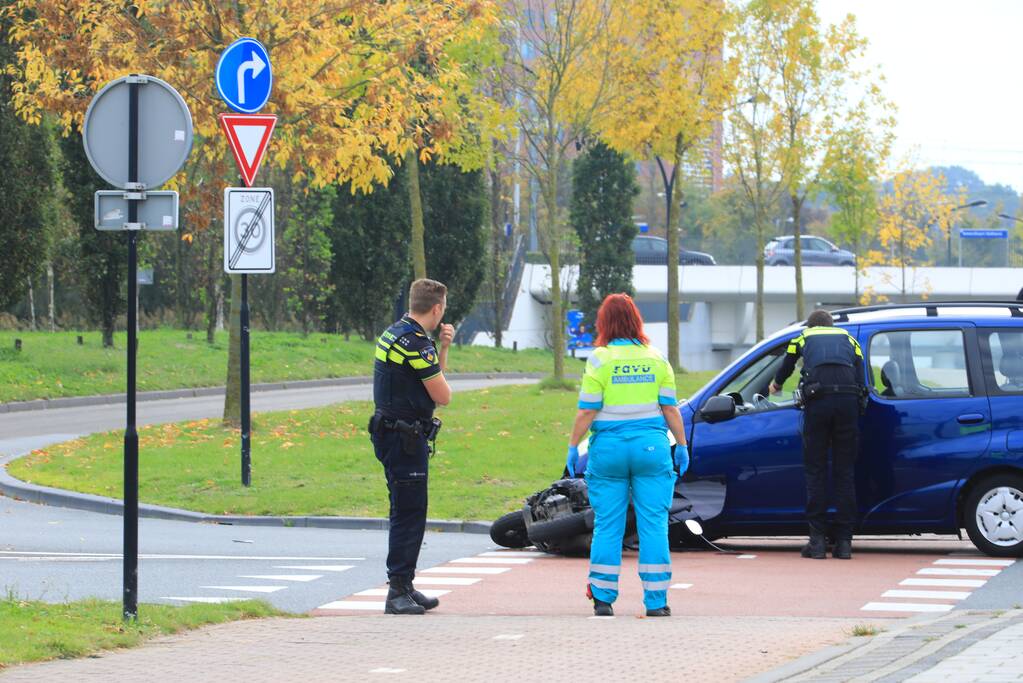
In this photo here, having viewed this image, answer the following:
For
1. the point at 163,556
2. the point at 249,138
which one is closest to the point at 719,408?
the point at 163,556

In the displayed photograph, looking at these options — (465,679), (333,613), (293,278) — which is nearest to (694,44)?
(293,278)

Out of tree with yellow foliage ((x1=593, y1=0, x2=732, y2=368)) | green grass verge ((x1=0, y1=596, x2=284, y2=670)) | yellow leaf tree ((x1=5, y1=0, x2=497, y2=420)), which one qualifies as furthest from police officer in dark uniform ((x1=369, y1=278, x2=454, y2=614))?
tree with yellow foliage ((x1=593, y1=0, x2=732, y2=368))

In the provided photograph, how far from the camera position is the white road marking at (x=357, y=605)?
31.1 ft

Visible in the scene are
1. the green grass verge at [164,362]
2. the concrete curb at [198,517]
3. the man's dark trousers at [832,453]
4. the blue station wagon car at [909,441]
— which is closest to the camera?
the man's dark trousers at [832,453]

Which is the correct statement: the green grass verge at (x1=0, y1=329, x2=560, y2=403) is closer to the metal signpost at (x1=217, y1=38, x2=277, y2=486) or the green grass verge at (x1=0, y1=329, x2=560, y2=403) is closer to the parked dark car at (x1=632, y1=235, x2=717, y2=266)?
the metal signpost at (x1=217, y1=38, x2=277, y2=486)

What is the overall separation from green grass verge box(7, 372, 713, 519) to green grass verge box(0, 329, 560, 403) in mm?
8578

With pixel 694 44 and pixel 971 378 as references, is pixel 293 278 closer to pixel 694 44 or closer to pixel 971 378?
pixel 694 44

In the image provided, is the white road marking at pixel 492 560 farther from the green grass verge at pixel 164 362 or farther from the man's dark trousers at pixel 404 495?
the green grass verge at pixel 164 362

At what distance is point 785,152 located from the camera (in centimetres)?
3956

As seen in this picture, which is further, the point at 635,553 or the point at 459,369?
the point at 459,369

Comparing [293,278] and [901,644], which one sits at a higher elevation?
[293,278]

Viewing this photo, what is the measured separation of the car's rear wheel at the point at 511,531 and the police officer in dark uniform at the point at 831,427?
2.28 metres

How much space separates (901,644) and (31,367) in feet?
83.9

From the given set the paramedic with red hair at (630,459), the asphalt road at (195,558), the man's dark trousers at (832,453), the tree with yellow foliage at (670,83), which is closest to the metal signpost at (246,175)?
the asphalt road at (195,558)
